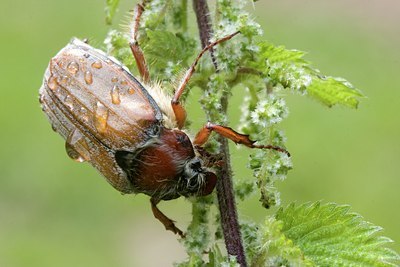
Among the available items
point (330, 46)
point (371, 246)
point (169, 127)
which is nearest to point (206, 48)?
point (169, 127)

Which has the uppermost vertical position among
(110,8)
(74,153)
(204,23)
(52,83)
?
(110,8)

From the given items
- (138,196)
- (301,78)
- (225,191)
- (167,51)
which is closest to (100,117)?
(167,51)

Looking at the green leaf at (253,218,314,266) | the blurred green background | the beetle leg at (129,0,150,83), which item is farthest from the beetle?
the blurred green background

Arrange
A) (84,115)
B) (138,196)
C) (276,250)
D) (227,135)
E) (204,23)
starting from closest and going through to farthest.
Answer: (276,250)
(227,135)
(204,23)
(84,115)
(138,196)

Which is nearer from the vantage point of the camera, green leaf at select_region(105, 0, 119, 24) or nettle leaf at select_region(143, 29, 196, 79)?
nettle leaf at select_region(143, 29, 196, 79)

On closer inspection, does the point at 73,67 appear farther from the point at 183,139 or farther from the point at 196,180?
the point at 196,180

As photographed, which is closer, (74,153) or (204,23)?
(204,23)

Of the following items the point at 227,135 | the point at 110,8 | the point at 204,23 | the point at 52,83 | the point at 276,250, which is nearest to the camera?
the point at 276,250

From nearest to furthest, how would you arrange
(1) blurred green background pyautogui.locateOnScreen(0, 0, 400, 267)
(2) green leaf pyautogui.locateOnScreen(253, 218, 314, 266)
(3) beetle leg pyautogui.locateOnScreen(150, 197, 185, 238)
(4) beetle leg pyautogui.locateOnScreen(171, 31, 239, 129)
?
(2) green leaf pyautogui.locateOnScreen(253, 218, 314, 266), (4) beetle leg pyautogui.locateOnScreen(171, 31, 239, 129), (3) beetle leg pyautogui.locateOnScreen(150, 197, 185, 238), (1) blurred green background pyautogui.locateOnScreen(0, 0, 400, 267)

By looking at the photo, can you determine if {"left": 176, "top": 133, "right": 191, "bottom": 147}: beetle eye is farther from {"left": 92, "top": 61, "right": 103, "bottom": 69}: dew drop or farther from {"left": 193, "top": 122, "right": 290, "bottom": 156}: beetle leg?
{"left": 92, "top": 61, "right": 103, "bottom": 69}: dew drop
